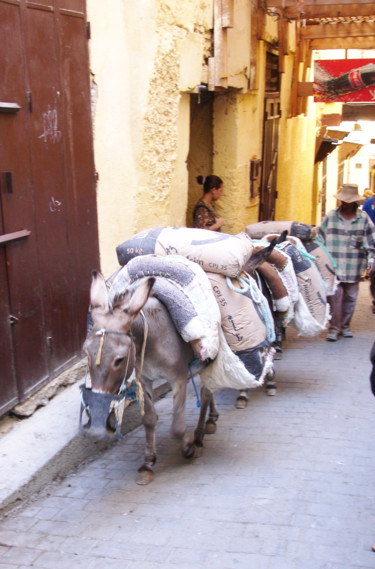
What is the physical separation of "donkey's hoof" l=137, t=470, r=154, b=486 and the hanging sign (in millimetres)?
8727

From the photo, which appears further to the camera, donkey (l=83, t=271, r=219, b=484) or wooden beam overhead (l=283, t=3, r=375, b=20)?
wooden beam overhead (l=283, t=3, r=375, b=20)

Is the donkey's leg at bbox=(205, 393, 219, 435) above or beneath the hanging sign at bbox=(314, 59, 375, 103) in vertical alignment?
beneath

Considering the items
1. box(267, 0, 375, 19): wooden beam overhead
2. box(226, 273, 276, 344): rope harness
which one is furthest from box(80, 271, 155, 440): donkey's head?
box(267, 0, 375, 19): wooden beam overhead

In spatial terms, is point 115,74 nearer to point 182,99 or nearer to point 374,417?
point 182,99

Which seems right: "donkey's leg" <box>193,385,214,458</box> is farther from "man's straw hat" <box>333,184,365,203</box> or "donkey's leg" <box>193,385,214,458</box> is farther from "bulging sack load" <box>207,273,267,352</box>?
"man's straw hat" <box>333,184,365,203</box>

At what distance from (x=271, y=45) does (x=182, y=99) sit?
3681 mm

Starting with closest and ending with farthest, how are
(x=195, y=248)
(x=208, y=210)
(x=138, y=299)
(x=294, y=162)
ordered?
(x=138, y=299) → (x=195, y=248) → (x=208, y=210) → (x=294, y=162)

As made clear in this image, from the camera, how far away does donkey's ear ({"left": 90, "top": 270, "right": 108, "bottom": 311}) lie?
367 cm

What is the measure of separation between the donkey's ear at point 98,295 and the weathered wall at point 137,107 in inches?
81.7

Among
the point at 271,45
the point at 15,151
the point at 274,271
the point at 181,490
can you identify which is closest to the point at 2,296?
the point at 15,151

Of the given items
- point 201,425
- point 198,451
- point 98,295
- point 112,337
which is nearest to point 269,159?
point 201,425

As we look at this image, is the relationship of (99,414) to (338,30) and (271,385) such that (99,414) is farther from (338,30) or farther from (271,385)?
(338,30)

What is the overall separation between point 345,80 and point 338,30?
83 centimetres

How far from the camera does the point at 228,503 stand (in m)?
4.01
